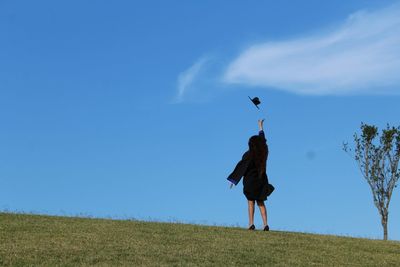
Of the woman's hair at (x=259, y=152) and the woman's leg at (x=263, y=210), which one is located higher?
the woman's hair at (x=259, y=152)

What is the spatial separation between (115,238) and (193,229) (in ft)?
10.2

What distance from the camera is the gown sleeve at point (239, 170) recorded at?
20.7 meters

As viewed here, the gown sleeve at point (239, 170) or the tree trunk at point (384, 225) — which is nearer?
the gown sleeve at point (239, 170)

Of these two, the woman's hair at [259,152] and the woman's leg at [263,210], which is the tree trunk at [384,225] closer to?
the woman's leg at [263,210]

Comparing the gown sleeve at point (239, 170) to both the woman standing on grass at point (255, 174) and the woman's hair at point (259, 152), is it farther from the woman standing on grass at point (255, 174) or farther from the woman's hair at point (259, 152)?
the woman's hair at point (259, 152)

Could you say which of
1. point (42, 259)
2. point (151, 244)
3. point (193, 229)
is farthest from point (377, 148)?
point (42, 259)

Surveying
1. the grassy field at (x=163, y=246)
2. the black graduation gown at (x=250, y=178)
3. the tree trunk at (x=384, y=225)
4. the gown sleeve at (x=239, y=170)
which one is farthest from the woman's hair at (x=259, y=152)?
the tree trunk at (x=384, y=225)

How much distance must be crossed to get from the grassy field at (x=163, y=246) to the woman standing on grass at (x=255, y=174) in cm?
108

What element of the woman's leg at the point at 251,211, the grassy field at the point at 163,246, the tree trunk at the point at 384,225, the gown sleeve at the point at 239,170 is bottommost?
the grassy field at the point at 163,246

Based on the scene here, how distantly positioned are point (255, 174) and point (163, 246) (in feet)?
18.1

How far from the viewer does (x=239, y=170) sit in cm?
2080

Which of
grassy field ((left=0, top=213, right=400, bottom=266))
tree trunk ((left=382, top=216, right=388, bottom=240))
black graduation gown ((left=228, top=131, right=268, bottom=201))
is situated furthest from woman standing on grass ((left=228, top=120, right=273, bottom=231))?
tree trunk ((left=382, top=216, right=388, bottom=240))

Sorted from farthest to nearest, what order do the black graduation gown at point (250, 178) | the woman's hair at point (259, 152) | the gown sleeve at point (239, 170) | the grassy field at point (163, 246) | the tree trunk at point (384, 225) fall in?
the tree trunk at point (384, 225) < the gown sleeve at point (239, 170) < the woman's hair at point (259, 152) < the black graduation gown at point (250, 178) < the grassy field at point (163, 246)

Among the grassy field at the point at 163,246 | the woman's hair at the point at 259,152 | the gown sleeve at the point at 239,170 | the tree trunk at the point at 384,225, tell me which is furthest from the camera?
the tree trunk at the point at 384,225
